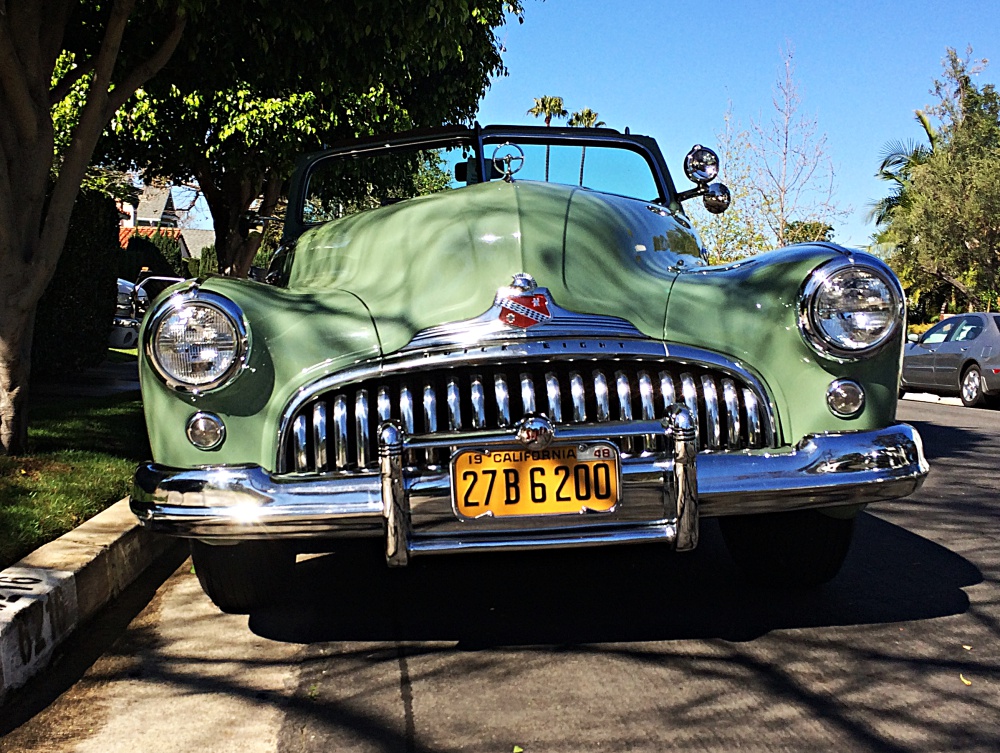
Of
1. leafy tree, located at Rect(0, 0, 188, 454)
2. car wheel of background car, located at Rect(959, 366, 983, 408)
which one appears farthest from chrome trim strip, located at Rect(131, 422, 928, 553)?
car wheel of background car, located at Rect(959, 366, 983, 408)

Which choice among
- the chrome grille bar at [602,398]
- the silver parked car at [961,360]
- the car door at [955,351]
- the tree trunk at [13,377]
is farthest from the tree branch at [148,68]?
the car door at [955,351]

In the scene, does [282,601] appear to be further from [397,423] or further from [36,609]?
[397,423]

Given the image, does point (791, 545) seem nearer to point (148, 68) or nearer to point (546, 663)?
point (546, 663)

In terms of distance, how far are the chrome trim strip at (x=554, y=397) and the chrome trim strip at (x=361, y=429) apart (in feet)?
1.73

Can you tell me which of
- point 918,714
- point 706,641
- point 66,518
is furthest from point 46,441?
point 918,714

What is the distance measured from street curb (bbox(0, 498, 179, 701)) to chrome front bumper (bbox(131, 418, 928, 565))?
466mm

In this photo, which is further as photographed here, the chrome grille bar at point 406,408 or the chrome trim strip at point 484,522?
the chrome grille bar at point 406,408

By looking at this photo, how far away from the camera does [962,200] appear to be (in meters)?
27.0

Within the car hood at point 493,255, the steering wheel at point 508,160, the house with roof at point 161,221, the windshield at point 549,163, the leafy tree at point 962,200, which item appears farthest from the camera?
the house with roof at point 161,221

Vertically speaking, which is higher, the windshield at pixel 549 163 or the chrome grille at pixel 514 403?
the windshield at pixel 549 163

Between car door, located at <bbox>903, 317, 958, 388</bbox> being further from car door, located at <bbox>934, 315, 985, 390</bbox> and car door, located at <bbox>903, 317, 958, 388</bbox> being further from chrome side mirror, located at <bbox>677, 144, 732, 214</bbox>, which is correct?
chrome side mirror, located at <bbox>677, 144, 732, 214</bbox>

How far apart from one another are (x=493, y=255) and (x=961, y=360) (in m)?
11.5

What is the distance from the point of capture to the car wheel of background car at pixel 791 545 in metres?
3.51

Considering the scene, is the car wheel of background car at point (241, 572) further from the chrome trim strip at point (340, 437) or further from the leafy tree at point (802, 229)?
the leafy tree at point (802, 229)
